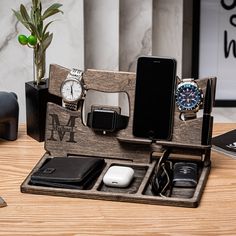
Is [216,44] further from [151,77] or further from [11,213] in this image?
[11,213]

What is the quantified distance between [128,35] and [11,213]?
2.72ft

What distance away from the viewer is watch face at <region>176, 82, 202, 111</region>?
1.51 meters

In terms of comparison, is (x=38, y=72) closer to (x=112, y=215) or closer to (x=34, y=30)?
(x=34, y=30)

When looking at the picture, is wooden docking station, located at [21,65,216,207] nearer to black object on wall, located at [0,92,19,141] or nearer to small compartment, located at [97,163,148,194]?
small compartment, located at [97,163,148,194]

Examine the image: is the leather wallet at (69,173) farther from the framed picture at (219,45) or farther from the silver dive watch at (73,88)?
the framed picture at (219,45)

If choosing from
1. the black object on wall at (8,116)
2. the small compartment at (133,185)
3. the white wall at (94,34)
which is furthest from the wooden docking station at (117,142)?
the white wall at (94,34)

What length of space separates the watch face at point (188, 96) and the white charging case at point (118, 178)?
181mm

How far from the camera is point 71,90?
1.58 metres

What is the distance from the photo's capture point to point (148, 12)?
2.03 meters

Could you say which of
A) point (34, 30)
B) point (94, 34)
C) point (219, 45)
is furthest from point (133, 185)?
point (219, 45)

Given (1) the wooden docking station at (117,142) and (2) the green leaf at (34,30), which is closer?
(1) the wooden docking station at (117,142)

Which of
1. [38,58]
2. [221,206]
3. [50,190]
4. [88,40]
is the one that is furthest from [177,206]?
[88,40]

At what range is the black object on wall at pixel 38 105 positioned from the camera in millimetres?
1694

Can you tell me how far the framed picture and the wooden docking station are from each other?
631 millimetres
